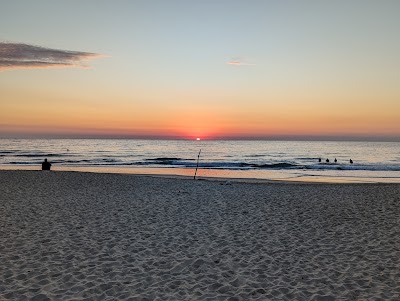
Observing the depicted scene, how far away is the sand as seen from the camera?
647cm

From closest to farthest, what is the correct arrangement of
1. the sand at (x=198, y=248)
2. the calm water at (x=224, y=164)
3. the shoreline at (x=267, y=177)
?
the sand at (x=198, y=248)
the shoreline at (x=267, y=177)
the calm water at (x=224, y=164)

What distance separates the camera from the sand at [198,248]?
21.2 ft

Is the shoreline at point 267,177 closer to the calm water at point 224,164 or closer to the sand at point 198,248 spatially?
the calm water at point 224,164

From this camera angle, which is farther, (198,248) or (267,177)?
(267,177)

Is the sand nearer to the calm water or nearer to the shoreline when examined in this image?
the shoreline

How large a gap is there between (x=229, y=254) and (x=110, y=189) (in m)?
12.1

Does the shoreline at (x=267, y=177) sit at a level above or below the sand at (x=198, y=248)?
below

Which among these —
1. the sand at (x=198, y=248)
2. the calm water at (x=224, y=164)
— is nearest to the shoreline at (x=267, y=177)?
the calm water at (x=224, y=164)

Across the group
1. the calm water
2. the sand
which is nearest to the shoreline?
the calm water

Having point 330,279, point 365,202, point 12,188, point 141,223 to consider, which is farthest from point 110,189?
point 330,279

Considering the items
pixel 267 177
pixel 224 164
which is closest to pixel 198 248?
pixel 267 177

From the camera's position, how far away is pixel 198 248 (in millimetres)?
8906

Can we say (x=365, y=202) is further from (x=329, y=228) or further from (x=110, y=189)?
(x=110, y=189)

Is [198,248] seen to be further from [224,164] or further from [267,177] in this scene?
[224,164]
